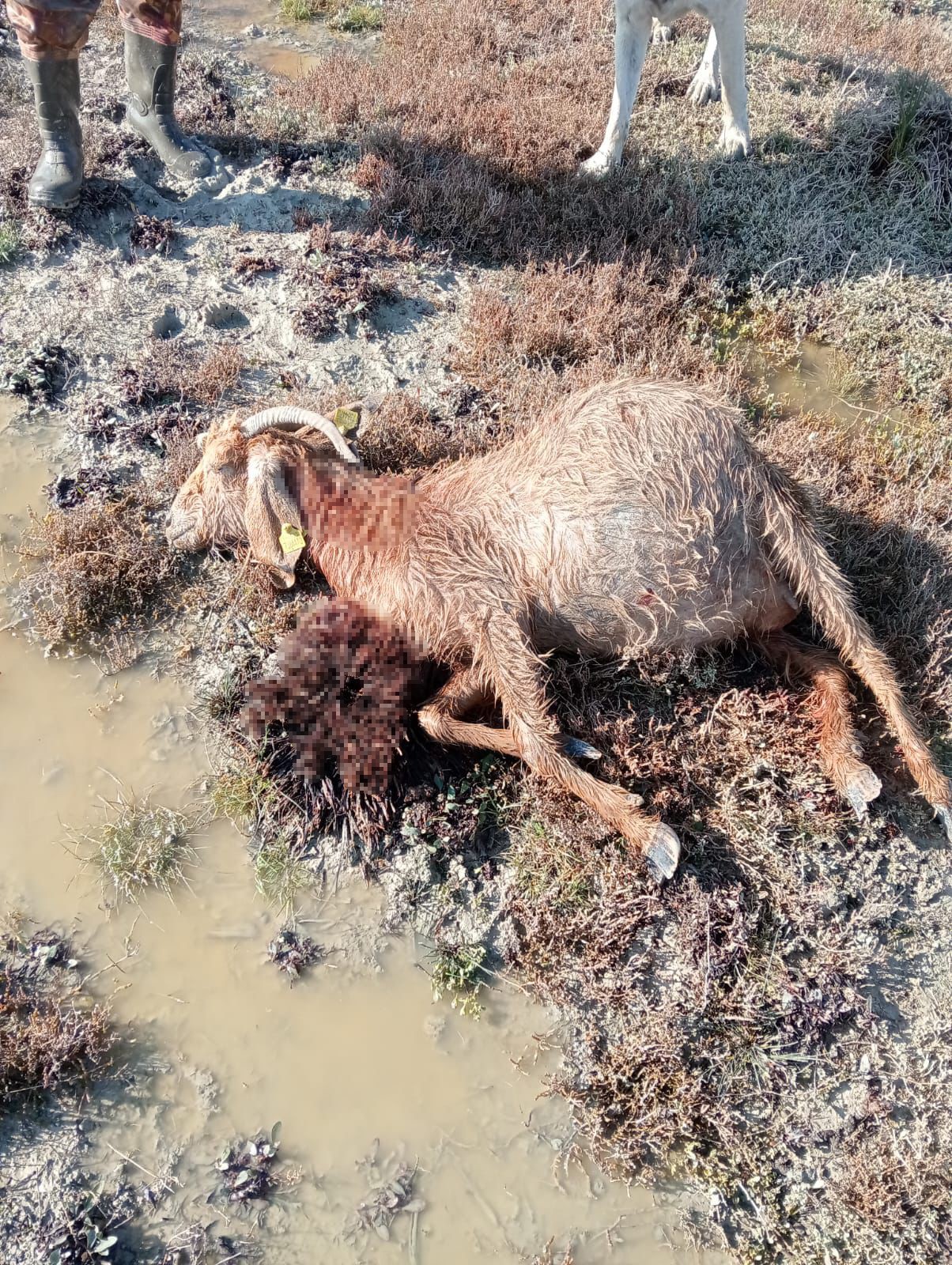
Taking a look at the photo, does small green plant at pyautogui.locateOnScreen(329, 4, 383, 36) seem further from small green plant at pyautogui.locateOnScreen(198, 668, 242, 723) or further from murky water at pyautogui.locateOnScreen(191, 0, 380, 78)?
small green plant at pyautogui.locateOnScreen(198, 668, 242, 723)

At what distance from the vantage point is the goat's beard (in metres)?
4.45

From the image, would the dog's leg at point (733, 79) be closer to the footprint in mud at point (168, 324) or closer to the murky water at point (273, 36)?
A: the murky water at point (273, 36)

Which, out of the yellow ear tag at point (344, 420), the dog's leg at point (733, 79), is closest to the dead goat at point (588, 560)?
the yellow ear tag at point (344, 420)

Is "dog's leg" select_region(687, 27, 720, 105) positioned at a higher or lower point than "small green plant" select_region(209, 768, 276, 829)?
higher

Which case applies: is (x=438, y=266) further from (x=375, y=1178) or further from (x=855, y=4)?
(x=855, y=4)

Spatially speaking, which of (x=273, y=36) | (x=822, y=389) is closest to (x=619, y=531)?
(x=822, y=389)

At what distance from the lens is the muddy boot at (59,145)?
22.0 feet

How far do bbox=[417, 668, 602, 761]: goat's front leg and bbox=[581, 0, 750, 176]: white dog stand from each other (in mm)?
5429

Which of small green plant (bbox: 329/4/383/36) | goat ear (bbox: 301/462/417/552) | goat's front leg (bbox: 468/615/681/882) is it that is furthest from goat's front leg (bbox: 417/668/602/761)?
small green plant (bbox: 329/4/383/36)

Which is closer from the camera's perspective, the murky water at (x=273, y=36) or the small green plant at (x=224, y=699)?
the small green plant at (x=224, y=699)

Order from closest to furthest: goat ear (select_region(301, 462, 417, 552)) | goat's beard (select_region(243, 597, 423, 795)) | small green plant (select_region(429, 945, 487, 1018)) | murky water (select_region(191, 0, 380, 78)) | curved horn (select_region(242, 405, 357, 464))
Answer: small green plant (select_region(429, 945, 487, 1018)) < goat's beard (select_region(243, 597, 423, 795)) < goat ear (select_region(301, 462, 417, 552)) < curved horn (select_region(242, 405, 357, 464)) < murky water (select_region(191, 0, 380, 78))

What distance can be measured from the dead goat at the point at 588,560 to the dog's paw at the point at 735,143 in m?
4.83

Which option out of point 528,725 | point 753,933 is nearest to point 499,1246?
point 753,933

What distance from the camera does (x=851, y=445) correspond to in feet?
19.7
